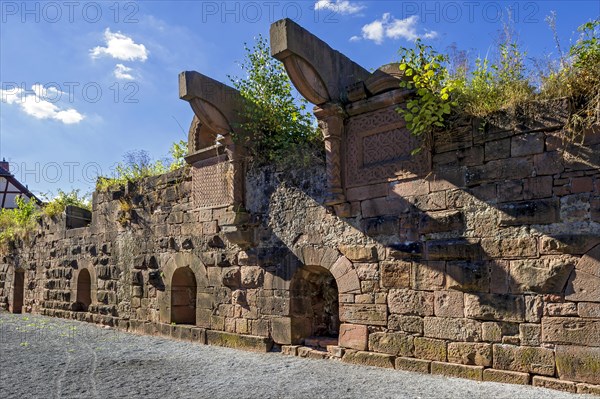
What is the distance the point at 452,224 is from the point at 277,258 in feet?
8.19

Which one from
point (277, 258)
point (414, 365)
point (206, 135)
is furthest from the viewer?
point (206, 135)

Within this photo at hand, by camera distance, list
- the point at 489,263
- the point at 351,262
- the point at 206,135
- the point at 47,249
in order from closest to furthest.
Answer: the point at 489,263 → the point at 351,262 → the point at 206,135 → the point at 47,249

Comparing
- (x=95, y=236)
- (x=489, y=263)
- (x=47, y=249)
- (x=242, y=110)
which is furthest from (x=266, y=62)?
(x=47, y=249)

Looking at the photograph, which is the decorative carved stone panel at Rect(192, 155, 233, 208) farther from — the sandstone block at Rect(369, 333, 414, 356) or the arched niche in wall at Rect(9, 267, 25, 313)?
the arched niche in wall at Rect(9, 267, 25, 313)

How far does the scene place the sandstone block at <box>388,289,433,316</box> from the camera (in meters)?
5.23

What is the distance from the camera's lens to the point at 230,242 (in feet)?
23.9

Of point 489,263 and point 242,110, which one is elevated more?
point 242,110

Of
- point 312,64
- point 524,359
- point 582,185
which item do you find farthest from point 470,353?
point 312,64

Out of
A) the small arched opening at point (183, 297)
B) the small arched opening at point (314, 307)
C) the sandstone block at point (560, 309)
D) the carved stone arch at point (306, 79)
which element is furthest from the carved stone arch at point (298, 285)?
the sandstone block at point (560, 309)

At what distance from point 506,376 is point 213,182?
4820 mm

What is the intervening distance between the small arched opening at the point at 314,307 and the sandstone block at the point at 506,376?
207 cm

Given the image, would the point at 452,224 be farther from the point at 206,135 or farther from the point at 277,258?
the point at 206,135

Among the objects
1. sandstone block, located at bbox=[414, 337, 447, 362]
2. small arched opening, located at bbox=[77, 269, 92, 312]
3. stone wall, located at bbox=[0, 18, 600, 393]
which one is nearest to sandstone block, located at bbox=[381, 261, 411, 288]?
stone wall, located at bbox=[0, 18, 600, 393]

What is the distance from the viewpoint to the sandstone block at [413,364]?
5.14 meters
